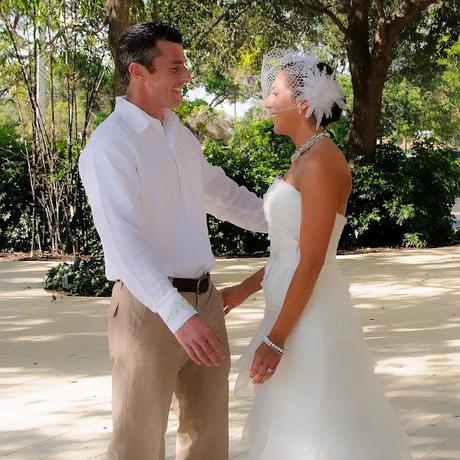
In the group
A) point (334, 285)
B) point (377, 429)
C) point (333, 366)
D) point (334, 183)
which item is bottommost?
point (377, 429)

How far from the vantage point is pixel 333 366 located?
3422 millimetres

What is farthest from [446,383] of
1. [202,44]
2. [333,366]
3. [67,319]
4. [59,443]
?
[202,44]

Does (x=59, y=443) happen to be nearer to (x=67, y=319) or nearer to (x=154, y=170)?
(x=154, y=170)

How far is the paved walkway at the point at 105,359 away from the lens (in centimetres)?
524

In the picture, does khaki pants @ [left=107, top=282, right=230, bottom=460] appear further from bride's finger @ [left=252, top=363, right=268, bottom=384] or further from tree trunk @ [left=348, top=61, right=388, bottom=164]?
tree trunk @ [left=348, top=61, right=388, bottom=164]

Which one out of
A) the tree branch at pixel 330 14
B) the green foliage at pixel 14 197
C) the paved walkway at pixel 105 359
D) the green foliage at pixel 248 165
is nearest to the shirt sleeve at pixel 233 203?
the paved walkway at pixel 105 359

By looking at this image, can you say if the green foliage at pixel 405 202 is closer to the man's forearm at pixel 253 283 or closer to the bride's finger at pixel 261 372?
the man's forearm at pixel 253 283

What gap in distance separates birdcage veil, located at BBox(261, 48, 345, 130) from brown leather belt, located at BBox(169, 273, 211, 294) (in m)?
0.69

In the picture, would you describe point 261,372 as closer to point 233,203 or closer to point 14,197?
point 233,203

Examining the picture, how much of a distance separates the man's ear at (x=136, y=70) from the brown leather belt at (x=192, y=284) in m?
0.72

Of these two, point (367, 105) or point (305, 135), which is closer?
point (305, 135)

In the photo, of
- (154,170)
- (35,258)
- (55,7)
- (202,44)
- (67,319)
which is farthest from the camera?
(202,44)

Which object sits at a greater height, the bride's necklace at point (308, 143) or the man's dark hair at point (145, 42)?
the man's dark hair at point (145, 42)

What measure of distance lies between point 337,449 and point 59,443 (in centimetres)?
229
